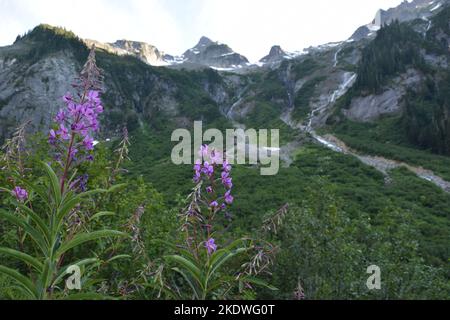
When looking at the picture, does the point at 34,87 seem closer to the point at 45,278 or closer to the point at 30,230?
the point at 30,230

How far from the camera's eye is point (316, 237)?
8961 mm

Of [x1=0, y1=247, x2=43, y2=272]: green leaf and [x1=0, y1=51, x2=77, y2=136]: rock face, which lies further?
[x1=0, y1=51, x2=77, y2=136]: rock face

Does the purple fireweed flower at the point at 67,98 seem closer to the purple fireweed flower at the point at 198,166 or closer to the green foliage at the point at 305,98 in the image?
the purple fireweed flower at the point at 198,166

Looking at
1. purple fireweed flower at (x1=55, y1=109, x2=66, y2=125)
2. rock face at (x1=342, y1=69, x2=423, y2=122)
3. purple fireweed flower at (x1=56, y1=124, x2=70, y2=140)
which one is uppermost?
rock face at (x1=342, y1=69, x2=423, y2=122)

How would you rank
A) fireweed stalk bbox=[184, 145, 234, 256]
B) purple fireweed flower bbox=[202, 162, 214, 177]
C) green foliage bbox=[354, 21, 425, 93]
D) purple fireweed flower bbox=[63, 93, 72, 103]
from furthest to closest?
green foliage bbox=[354, 21, 425, 93], purple fireweed flower bbox=[202, 162, 214, 177], fireweed stalk bbox=[184, 145, 234, 256], purple fireweed flower bbox=[63, 93, 72, 103]

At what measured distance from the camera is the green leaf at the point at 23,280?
127 inches

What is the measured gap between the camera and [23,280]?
3.33 m

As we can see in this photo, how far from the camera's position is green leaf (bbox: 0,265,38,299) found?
323 cm

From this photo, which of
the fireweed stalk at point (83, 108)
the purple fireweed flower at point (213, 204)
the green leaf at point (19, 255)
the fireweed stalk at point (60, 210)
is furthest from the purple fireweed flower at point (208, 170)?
the green leaf at point (19, 255)

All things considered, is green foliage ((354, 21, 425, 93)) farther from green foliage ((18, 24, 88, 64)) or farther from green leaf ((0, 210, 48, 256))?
green leaf ((0, 210, 48, 256))

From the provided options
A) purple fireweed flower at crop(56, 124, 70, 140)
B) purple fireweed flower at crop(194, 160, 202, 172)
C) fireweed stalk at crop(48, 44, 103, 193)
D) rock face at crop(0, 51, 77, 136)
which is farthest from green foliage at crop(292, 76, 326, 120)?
purple fireweed flower at crop(56, 124, 70, 140)
